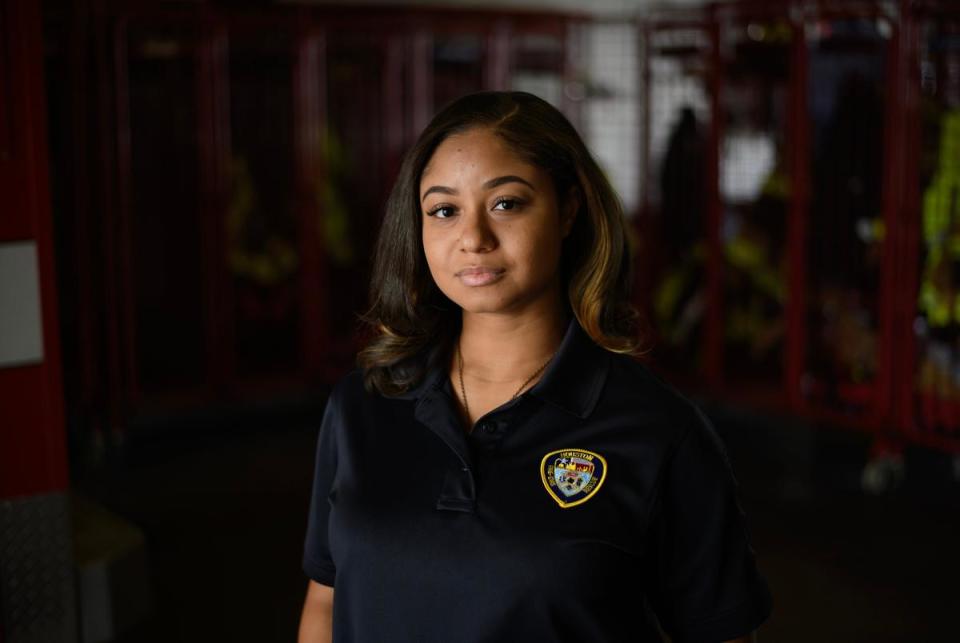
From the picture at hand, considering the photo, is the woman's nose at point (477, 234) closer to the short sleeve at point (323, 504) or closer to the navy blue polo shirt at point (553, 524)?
the navy blue polo shirt at point (553, 524)

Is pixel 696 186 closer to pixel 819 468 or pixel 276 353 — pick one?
pixel 819 468

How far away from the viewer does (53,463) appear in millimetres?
2531

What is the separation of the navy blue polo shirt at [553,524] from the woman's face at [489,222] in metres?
0.13

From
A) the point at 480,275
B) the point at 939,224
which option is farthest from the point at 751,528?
the point at 480,275

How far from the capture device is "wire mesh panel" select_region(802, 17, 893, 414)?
459 centimetres

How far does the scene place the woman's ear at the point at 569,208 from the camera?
1.38 metres

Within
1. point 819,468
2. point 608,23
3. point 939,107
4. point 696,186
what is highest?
point 608,23

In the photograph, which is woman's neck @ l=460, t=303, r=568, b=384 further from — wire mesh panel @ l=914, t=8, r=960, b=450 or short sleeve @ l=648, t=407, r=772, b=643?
wire mesh panel @ l=914, t=8, r=960, b=450

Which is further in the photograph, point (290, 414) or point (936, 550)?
point (290, 414)

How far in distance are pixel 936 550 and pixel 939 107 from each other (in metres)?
1.75

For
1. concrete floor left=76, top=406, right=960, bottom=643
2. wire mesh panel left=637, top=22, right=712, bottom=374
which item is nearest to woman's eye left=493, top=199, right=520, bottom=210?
concrete floor left=76, top=406, right=960, bottom=643

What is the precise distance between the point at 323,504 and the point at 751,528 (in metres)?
2.88

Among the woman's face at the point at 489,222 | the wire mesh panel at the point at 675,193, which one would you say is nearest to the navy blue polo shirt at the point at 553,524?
the woman's face at the point at 489,222

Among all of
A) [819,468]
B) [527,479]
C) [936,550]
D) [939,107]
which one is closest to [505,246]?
[527,479]
